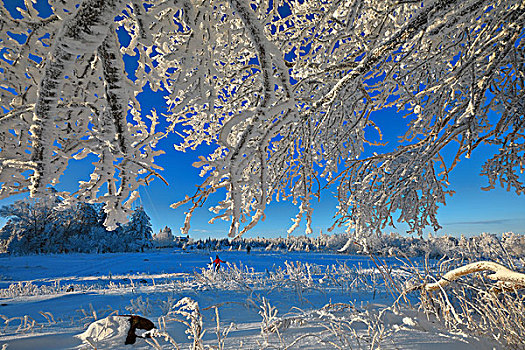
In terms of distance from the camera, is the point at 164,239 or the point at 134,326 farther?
the point at 164,239

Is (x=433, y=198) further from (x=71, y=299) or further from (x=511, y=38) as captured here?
(x=71, y=299)

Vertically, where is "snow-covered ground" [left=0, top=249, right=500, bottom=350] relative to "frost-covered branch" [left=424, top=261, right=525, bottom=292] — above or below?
below

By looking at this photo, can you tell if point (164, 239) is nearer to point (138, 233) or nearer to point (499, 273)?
point (138, 233)

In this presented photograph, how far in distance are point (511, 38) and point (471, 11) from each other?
0.98 meters

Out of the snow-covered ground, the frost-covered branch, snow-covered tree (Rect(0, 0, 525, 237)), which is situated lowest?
the snow-covered ground

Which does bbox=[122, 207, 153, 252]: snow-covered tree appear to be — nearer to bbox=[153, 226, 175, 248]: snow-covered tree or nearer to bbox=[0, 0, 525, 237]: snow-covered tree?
bbox=[153, 226, 175, 248]: snow-covered tree

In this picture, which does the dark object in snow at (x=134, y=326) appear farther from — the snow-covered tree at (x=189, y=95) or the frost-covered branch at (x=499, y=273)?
the frost-covered branch at (x=499, y=273)

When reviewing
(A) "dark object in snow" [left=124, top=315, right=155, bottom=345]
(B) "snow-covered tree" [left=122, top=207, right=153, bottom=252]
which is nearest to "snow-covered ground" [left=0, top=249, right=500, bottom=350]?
(A) "dark object in snow" [left=124, top=315, right=155, bottom=345]

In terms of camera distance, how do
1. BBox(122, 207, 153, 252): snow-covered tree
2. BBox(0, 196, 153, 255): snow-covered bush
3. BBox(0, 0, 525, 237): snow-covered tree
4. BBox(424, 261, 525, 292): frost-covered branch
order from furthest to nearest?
BBox(122, 207, 153, 252): snow-covered tree
BBox(0, 196, 153, 255): snow-covered bush
BBox(424, 261, 525, 292): frost-covered branch
BBox(0, 0, 525, 237): snow-covered tree

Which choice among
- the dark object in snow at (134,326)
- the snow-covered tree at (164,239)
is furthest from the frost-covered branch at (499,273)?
the snow-covered tree at (164,239)

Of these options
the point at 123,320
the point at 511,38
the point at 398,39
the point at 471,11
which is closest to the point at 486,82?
the point at 511,38

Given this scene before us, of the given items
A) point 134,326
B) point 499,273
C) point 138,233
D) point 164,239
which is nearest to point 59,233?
point 138,233

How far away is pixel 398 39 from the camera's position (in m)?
2.01

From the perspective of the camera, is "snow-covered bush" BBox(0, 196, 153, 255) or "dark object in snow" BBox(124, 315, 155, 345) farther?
"snow-covered bush" BBox(0, 196, 153, 255)
